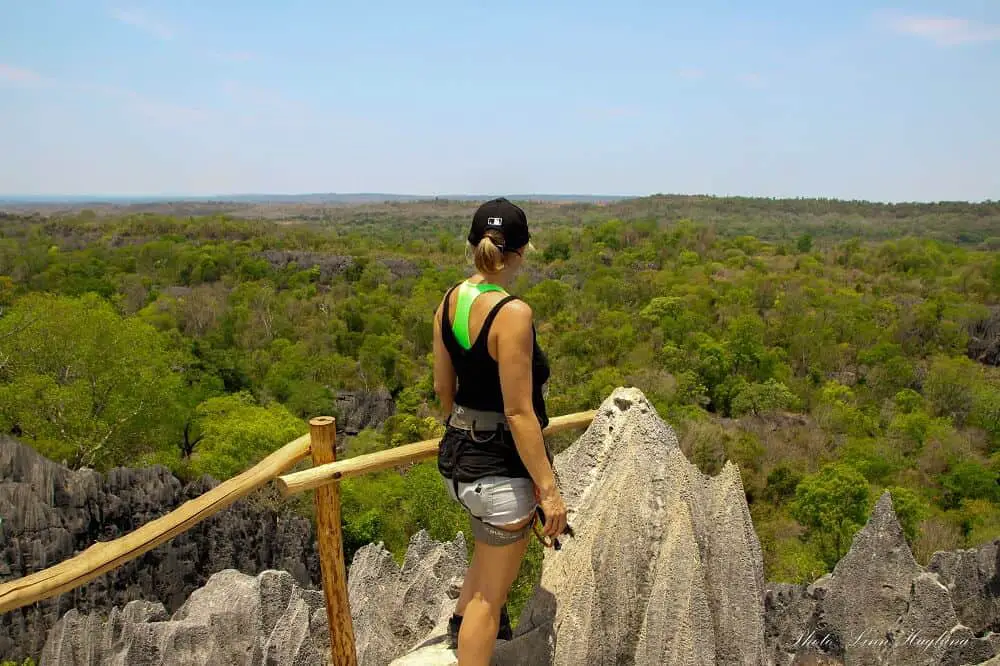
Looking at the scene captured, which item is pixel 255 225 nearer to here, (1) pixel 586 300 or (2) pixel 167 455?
(1) pixel 586 300

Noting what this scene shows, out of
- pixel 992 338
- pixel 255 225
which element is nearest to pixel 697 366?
pixel 992 338

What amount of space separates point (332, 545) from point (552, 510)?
1.43 metres

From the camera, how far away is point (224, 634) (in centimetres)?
594

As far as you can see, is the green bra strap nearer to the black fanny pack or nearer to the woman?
the woman

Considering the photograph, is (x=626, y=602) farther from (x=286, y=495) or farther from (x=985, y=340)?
(x=985, y=340)

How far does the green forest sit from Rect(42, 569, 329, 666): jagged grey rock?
6.30 m

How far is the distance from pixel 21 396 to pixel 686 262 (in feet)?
183

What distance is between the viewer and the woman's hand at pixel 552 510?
287cm

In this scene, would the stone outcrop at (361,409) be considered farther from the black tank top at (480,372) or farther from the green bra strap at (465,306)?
the green bra strap at (465,306)

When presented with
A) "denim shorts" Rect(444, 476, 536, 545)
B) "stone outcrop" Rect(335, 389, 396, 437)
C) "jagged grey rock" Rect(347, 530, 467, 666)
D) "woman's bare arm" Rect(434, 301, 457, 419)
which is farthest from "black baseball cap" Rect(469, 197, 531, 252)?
"stone outcrop" Rect(335, 389, 396, 437)

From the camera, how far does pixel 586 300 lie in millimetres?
49688

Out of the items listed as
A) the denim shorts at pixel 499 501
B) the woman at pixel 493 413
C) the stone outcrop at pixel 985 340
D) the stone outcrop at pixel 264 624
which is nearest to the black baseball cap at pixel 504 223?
the woman at pixel 493 413

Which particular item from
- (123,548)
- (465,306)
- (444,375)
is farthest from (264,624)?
(465,306)

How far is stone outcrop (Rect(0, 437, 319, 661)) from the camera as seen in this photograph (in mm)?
11930
